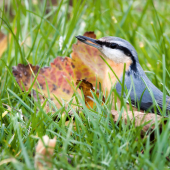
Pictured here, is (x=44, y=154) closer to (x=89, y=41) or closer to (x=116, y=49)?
(x=89, y=41)

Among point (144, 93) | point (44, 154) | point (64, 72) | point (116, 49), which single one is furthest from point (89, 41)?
point (44, 154)

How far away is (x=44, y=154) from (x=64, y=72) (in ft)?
4.73

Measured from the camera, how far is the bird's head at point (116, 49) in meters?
3.08

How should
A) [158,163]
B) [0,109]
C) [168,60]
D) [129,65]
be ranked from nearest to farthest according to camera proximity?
[158,163], [0,109], [129,65], [168,60]

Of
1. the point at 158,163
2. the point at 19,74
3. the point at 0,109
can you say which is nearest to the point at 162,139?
the point at 158,163

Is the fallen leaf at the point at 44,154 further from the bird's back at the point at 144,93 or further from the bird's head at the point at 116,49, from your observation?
the bird's head at the point at 116,49

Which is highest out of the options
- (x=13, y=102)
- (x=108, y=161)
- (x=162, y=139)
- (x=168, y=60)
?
(x=168, y=60)

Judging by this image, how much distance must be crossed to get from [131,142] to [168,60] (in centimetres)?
200

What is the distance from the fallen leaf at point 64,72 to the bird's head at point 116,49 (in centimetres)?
17

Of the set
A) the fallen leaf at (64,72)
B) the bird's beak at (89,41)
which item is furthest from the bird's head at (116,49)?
the fallen leaf at (64,72)

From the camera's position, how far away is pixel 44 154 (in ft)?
4.92

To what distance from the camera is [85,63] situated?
2887 millimetres

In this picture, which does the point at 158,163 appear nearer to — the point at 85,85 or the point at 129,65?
the point at 85,85

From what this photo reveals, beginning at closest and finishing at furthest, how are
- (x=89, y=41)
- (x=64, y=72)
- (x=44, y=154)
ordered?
(x=44, y=154)
(x=64, y=72)
(x=89, y=41)
